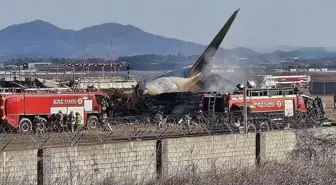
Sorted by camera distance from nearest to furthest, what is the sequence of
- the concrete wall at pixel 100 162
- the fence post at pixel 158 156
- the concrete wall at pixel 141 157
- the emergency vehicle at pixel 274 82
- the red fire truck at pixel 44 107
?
the concrete wall at pixel 141 157
the concrete wall at pixel 100 162
the fence post at pixel 158 156
the red fire truck at pixel 44 107
the emergency vehicle at pixel 274 82

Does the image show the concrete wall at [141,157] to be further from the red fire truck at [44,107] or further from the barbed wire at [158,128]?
the red fire truck at [44,107]

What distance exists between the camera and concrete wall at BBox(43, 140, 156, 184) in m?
19.6

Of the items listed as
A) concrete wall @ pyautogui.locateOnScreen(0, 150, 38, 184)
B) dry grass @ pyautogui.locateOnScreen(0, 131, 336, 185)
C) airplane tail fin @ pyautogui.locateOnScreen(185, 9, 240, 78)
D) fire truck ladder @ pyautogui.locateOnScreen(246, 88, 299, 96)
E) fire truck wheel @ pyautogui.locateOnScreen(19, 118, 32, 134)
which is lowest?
dry grass @ pyautogui.locateOnScreen(0, 131, 336, 185)

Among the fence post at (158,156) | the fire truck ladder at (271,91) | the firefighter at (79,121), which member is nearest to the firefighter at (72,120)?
the firefighter at (79,121)

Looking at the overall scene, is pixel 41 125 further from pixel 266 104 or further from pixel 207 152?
pixel 207 152

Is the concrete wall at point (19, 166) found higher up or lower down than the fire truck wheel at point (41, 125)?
higher up

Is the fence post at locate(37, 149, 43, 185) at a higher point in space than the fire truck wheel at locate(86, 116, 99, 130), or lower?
higher

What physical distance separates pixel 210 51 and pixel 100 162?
105ft

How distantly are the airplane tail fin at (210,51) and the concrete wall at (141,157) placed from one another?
952 inches

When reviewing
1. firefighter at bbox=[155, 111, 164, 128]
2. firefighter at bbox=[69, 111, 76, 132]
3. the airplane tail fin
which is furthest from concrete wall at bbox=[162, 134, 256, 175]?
the airplane tail fin

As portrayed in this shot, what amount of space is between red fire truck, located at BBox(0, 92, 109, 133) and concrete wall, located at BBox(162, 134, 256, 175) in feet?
42.3

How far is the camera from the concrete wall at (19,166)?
61.1 feet

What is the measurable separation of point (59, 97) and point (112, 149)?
1609 centimetres

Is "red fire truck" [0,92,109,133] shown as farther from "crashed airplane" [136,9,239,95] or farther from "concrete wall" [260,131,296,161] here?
"concrete wall" [260,131,296,161]
